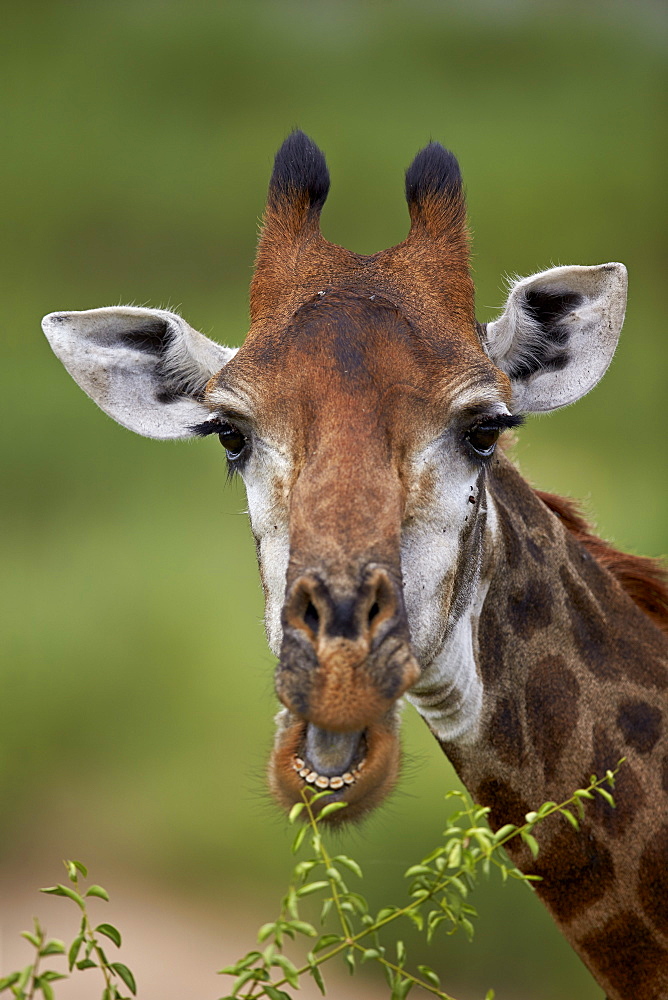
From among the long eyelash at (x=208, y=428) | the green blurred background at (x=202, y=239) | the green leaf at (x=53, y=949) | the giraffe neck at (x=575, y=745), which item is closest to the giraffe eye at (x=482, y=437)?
the giraffe neck at (x=575, y=745)

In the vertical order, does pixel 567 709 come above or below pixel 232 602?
below

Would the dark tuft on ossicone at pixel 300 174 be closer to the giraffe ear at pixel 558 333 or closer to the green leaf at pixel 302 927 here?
the giraffe ear at pixel 558 333

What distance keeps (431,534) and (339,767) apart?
0.82 meters

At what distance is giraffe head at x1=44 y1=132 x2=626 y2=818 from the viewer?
2842 millimetres

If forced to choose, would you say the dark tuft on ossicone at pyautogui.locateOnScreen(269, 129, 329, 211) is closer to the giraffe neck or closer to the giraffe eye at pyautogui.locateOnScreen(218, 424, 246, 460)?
the giraffe eye at pyautogui.locateOnScreen(218, 424, 246, 460)

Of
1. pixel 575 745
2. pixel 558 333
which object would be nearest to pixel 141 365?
pixel 558 333

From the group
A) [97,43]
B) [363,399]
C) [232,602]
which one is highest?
[97,43]

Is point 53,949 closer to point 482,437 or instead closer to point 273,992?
point 273,992

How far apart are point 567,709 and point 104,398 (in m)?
2.22

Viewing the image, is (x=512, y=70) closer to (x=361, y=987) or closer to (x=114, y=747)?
(x=114, y=747)

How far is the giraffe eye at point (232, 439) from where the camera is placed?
358cm

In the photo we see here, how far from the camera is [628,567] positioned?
15.1 ft

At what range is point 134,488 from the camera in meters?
14.9

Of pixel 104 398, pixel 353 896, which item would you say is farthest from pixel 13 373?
pixel 353 896
